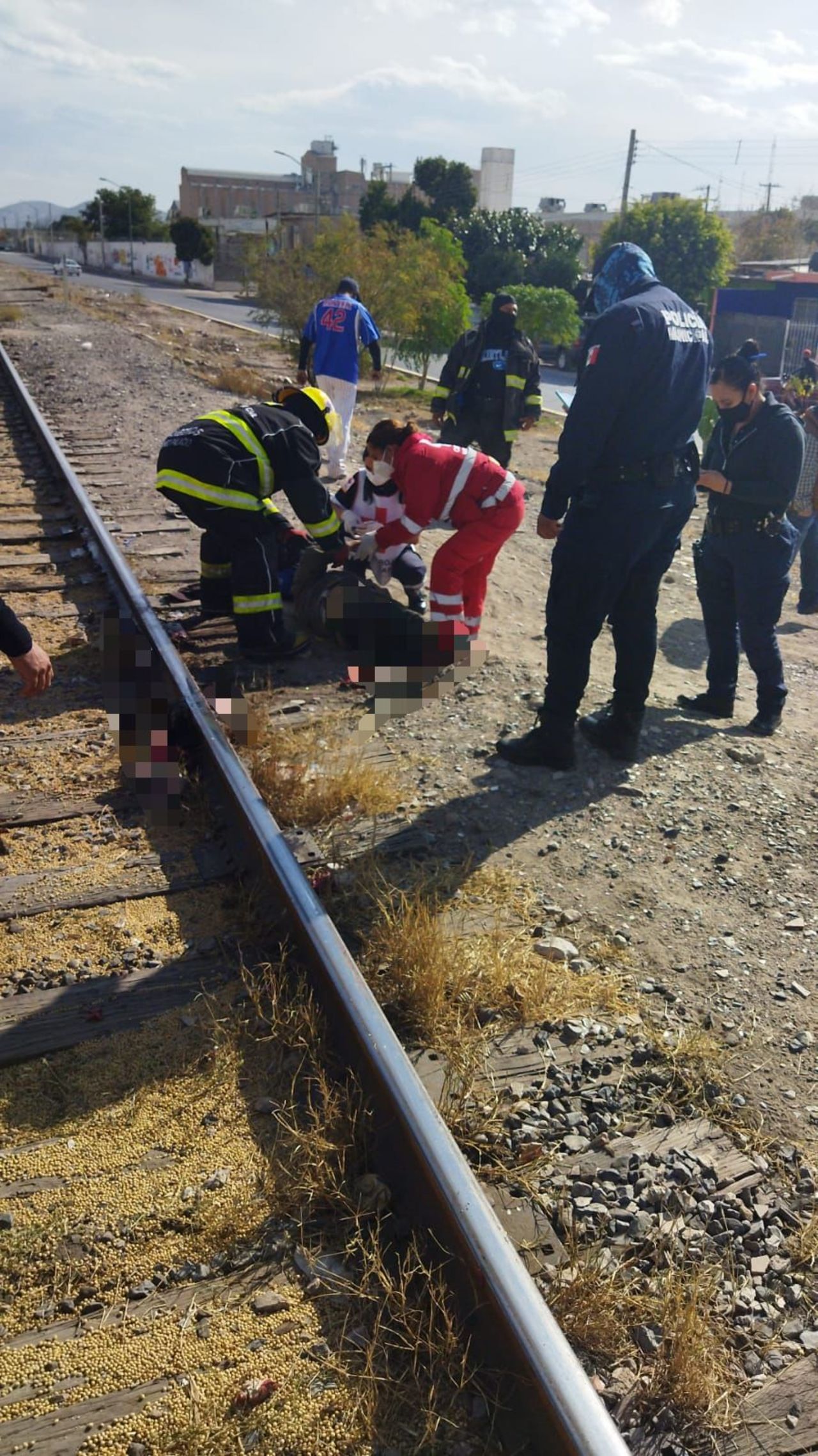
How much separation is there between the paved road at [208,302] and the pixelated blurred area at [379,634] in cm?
1649

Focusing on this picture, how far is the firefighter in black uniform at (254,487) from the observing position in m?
5.06

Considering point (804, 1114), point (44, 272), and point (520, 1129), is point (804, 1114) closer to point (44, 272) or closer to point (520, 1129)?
point (520, 1129)

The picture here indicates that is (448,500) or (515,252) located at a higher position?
(515,252)

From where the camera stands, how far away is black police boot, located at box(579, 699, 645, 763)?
471cm

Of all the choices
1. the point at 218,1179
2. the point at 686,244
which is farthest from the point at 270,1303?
the point at 686,244

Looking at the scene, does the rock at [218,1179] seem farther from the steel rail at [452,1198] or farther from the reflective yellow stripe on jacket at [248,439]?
the reflective yellow stripe on jacket at [248,439]

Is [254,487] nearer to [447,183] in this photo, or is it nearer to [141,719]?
[141,719]

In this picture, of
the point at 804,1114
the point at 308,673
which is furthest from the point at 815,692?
the point at 804,1114

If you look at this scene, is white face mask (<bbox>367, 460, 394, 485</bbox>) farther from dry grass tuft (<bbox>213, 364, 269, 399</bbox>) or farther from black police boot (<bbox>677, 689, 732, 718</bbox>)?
dry grass tuft (<bbox>213, 364, 269, 399</bbox>)

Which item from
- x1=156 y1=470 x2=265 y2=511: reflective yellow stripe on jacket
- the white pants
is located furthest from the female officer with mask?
the white pants

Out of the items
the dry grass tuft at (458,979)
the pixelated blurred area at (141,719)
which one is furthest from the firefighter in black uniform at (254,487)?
the dry grass tuft at (458,979)

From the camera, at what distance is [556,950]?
3336 millimetres

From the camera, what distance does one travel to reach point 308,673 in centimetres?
532

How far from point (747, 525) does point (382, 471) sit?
1.87 m
